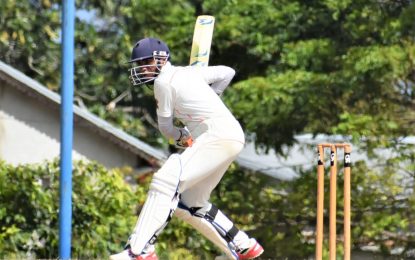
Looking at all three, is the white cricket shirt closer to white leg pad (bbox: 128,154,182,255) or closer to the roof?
white leg pad (bbox: 128,154,182,255)

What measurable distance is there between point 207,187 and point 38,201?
5.85 m

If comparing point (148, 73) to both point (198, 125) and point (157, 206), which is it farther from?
point (157, 206)

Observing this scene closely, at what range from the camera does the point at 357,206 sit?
1502 cm

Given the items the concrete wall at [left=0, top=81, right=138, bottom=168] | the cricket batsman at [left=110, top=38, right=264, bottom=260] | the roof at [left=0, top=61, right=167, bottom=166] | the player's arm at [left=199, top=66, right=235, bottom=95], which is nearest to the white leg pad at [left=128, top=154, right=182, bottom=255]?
the cricket batsman at [left=110, top=38, right=264, bottom=260]

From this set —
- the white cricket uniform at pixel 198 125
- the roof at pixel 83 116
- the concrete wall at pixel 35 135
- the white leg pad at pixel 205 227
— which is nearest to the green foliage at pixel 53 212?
the white leg pad at pixel 205 227

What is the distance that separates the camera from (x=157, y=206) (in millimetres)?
7129

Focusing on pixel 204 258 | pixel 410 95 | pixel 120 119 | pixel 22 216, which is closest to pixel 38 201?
pixel 22 216

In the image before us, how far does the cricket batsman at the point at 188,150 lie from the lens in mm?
7148

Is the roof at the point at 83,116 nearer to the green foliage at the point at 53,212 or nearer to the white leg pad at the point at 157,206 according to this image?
the green foliage at the point at 53,212

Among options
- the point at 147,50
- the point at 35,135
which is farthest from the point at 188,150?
the point at 35,135

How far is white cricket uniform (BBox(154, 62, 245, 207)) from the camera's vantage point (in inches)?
287

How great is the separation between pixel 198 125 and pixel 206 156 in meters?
0.27

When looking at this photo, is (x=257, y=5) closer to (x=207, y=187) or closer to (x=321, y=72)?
(x=321, y=72)

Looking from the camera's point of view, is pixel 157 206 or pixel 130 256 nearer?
pixel 130 256
